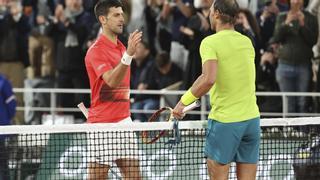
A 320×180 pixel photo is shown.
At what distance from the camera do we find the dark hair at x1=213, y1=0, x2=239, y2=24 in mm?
9359

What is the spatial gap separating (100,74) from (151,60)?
23.1ft

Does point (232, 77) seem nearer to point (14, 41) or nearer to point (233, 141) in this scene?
point (233, 141)

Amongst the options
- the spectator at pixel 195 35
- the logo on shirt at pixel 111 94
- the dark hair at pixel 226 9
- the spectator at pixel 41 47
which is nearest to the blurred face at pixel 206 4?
the spectator at pixel 195 35

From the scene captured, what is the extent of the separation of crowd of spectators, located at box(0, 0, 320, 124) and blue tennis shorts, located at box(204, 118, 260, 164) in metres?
5.43

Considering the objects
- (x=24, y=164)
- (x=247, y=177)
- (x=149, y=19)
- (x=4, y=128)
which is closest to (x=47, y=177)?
(x=24, y=164)

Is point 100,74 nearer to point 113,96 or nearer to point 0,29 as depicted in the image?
point 113,96

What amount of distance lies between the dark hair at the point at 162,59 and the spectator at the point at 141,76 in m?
0.34

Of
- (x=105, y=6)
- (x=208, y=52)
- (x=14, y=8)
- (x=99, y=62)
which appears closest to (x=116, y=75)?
(x=99, y=62)

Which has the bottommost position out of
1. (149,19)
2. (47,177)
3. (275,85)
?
(47,177)

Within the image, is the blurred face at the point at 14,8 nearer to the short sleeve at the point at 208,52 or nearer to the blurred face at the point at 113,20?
the blurred face at the point at 113,20

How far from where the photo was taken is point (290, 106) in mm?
15414

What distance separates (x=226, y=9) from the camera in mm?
9359

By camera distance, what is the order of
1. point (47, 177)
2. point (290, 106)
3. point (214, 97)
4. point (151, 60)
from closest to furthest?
point (214, 97) → point (47, 177) → point (290, 106) → point (151, 60)

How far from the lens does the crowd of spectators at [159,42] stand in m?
15.5
